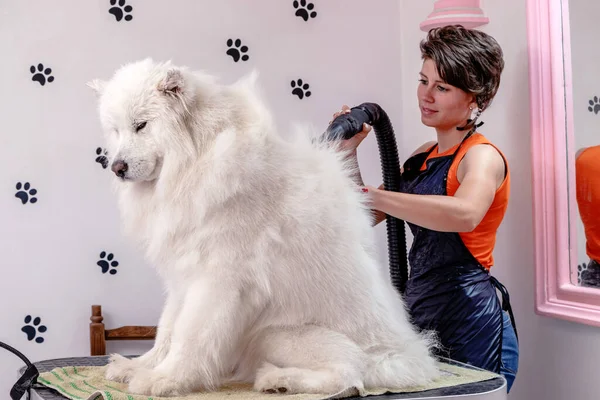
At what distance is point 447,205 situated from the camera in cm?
163

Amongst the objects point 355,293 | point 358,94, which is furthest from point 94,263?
point 355,293

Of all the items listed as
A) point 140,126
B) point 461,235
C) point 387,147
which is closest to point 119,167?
point 140,126

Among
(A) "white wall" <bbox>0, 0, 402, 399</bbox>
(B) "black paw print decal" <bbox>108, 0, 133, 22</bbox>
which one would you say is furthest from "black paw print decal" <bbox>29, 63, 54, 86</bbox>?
(B) "black paw print decal" <bbox>108, 0, 133, 22</bbox>

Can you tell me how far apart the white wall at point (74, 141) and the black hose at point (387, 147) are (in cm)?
133

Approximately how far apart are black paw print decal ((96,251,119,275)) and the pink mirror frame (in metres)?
1.79

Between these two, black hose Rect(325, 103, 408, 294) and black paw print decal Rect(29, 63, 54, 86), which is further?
black paw print decal Rect(29, 63, 54, 86)

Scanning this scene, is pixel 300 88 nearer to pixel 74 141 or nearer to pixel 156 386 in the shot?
pixel 74 141

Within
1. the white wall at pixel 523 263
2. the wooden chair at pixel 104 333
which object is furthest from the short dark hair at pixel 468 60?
the wooden chair at pixel 104 333

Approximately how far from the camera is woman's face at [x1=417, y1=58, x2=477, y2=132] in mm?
1899

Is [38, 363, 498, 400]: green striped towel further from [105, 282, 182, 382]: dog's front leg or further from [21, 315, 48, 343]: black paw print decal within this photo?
[21, 315, 48, 343]: black paw print decal

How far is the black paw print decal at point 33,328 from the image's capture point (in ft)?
9.62

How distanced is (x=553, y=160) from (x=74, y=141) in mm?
1958

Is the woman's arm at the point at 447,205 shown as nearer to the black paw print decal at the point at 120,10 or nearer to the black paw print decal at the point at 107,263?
the black paw print decal at the point at 107,263

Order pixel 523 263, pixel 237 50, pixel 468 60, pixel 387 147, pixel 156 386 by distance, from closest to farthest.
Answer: pixel 156 386 < pixel 468 60 < pixel 387 147 < pixel 523 263 < pixel 237 50
